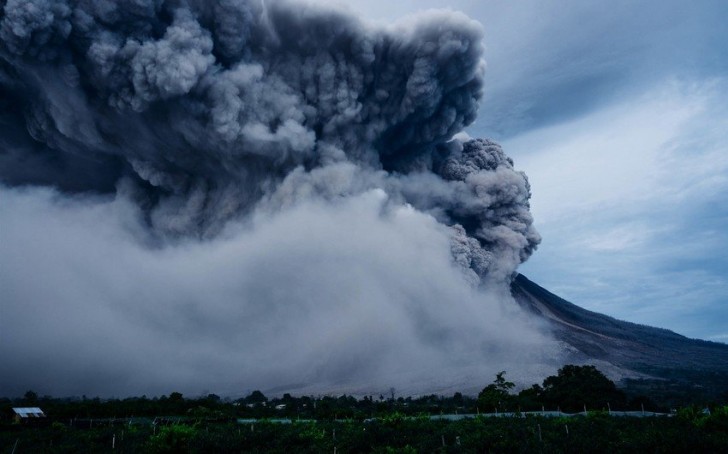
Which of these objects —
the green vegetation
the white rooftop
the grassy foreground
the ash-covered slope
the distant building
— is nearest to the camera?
the grassy foreground

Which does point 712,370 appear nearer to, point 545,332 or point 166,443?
point 545,332

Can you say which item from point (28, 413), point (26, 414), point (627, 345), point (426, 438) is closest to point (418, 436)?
point (426, 438)

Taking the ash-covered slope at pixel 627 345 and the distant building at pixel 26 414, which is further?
the ash-covered slope at pixel 627 345

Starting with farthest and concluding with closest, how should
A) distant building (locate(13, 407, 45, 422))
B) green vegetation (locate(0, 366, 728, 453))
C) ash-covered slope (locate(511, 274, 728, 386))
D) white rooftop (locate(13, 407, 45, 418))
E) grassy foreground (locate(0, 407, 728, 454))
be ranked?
ash-covered slope (locate(511, 274, 728, 386)) → white rooftop (locate(13, 407, 45, 418)) → distant building (locate(13, 407, 45, 422)) → green vegetation (locate(0, 366, 728, 453)) → grassy foreground (locate(0, 407, 728, 454))

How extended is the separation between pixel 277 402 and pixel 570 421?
31.4m

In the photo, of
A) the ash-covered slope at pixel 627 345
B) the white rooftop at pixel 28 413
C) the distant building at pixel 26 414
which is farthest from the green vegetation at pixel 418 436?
the ash-covered slope at pixel 627 345

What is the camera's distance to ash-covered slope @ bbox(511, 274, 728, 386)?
205ft

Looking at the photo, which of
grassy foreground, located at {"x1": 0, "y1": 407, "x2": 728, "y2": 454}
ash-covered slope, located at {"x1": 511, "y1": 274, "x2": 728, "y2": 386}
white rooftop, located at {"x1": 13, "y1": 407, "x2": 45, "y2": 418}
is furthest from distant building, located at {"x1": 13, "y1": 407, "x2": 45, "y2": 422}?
ash-covered slope, located at {"x1": 511, "y1": 274, "x2": 728, "y2": 386}

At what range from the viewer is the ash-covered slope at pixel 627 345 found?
62594 millimetres

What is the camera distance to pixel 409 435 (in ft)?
55.8

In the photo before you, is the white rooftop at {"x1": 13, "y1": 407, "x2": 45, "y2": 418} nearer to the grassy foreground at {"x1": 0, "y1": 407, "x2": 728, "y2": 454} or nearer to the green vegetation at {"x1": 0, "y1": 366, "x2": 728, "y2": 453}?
the green vegetation at {"x1": 0, "y1": 366, "x2": 728, "y2": 453}

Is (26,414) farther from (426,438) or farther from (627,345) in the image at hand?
(627,345)

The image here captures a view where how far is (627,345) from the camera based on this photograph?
76438 mm

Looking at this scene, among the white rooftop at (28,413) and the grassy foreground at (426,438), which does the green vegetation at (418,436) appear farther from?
the white rooftop at (28,413)
